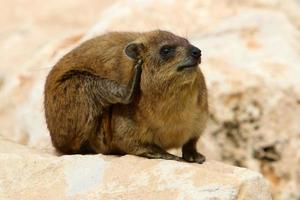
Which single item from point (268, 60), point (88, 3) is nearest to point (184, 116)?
point (268, 60)

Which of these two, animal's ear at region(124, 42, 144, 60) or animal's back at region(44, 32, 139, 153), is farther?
animal's back at region(44, 32, 139, 153)

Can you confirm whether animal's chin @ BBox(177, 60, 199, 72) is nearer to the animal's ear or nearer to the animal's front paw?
the animal's ear

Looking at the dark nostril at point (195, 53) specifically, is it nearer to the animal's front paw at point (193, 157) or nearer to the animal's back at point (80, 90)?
the animal's back at point (80, 90)

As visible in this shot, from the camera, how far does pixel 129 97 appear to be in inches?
296

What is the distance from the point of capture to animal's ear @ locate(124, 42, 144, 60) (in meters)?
7.57

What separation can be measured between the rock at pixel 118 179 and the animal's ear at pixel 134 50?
963 millimetres

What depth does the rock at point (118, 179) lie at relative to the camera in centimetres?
645

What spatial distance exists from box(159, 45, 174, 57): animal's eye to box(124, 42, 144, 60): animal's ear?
0.22 m

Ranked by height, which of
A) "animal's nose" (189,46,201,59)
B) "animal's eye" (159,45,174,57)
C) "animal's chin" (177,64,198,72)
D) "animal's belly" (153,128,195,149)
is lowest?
"animal's belly" (153,128,195,149)

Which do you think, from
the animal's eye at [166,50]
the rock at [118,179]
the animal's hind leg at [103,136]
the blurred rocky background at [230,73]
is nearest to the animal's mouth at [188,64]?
the animal's eye at [166,50]

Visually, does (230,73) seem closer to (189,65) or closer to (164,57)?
(164,57)

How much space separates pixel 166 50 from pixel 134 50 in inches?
12.9

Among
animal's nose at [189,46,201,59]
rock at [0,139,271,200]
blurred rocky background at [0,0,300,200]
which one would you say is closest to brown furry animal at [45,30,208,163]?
animal's nose at [189,46,201,59]

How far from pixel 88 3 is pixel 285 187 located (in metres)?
7.76
